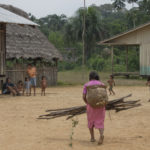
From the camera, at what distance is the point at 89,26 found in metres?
42.6

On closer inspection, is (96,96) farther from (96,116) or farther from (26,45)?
(26,45)

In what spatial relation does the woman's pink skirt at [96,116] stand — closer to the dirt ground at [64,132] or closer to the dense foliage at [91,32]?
the dirt ground at [64,132]

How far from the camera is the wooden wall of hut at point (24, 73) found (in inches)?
776

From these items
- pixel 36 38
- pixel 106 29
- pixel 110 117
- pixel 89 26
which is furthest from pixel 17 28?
pixel 106 29

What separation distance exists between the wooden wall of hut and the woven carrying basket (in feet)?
42.5

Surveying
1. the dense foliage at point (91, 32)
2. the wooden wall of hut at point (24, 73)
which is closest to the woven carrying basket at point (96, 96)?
the wooden wall of hut at point (24, 73)

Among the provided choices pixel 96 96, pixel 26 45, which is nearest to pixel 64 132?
pixel 96 96

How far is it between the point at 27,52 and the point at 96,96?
49.4ft

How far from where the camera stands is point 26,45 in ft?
70.8

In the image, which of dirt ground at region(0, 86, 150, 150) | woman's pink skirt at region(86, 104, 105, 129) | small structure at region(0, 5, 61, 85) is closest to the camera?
dirt ground at region(0, 86, 150, 150)

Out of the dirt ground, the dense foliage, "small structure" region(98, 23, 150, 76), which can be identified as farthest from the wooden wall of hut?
the dense foliage

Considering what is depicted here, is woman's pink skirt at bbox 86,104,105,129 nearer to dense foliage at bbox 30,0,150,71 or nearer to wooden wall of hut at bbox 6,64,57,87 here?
wooden wall of hut at bbox 6,64,57,87

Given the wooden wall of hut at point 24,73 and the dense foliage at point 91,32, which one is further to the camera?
the dense foliage at point 91,32

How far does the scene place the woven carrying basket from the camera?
6.34m
